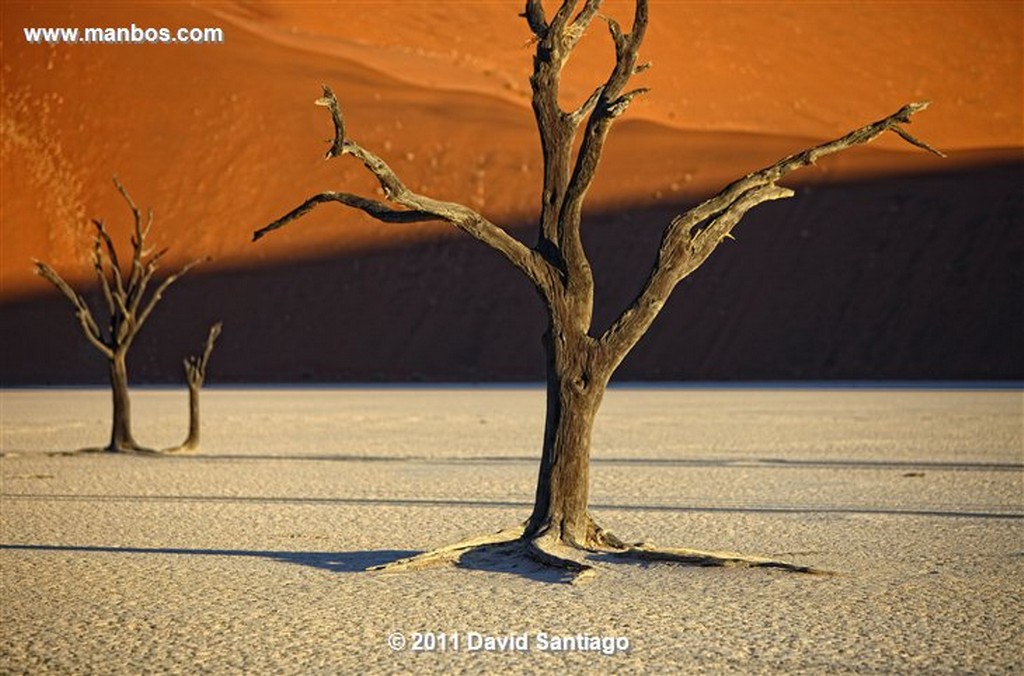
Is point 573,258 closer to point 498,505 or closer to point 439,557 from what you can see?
point 439,557

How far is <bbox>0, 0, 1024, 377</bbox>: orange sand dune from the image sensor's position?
63188mm

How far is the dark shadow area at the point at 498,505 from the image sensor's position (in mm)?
14945

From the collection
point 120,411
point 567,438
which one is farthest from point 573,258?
point 120,411

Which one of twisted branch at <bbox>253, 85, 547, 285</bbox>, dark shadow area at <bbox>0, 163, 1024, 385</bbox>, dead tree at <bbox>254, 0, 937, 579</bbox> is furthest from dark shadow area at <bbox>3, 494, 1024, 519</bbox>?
dark shadow area at <bbox>0, 163, 1024, 385</bbox>

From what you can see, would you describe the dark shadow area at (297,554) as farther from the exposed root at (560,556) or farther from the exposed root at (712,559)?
the exposed root at (712,559)

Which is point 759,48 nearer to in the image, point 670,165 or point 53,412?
point 670,165

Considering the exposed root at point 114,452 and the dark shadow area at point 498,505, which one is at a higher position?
the dark shadow area at point 498,505

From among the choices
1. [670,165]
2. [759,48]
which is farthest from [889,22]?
[670,165]

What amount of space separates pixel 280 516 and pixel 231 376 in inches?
1692

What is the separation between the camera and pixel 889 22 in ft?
273

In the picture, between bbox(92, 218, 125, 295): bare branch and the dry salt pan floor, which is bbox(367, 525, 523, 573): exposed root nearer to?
the dry salt pan floor

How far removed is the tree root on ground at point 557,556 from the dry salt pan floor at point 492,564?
133 millimetres

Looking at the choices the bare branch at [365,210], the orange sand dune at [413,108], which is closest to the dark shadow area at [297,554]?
the bare branch at [365,210]

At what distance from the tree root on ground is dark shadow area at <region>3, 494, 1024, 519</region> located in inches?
141
